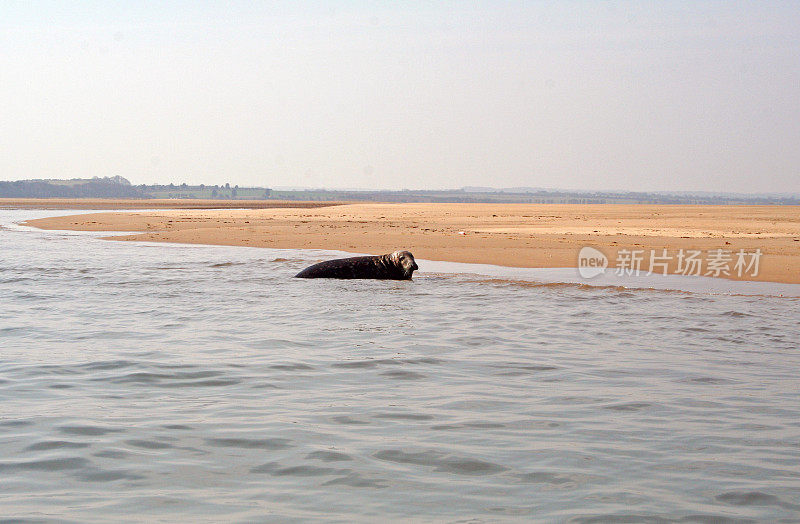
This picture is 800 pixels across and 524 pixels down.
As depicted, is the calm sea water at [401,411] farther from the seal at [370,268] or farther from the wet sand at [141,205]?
the wet sand at [141,205]

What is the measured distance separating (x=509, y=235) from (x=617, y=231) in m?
4.44

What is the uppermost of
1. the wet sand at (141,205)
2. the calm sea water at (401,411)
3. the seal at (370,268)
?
the wet sand at (141,205)

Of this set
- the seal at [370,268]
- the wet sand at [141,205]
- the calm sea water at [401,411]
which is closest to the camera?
the calm sea water at [401,411]

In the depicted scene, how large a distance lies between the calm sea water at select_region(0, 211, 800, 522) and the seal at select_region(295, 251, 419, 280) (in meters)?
3.91

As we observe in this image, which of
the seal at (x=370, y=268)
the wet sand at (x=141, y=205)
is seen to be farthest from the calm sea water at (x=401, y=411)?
the wet sand at (x=141, y=205)

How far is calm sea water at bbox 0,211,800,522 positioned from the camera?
174 inches

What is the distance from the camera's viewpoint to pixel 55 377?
294 inches

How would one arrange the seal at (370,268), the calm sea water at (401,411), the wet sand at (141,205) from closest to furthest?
1. the calm sea water at (401,411)
2. the seal at (370,268)
3. the wet sand at (141,205)

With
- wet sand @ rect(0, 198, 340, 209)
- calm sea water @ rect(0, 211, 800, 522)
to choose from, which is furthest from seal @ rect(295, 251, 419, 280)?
wet sand @ rect(0, 198, 340, 209)

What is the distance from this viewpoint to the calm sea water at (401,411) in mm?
4430

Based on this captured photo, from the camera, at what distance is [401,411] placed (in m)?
6.31

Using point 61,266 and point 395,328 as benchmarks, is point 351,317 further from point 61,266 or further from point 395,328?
point 61,266

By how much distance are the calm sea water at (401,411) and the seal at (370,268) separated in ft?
12.8

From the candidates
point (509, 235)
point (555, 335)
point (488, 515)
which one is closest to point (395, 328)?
point (555, 335)
